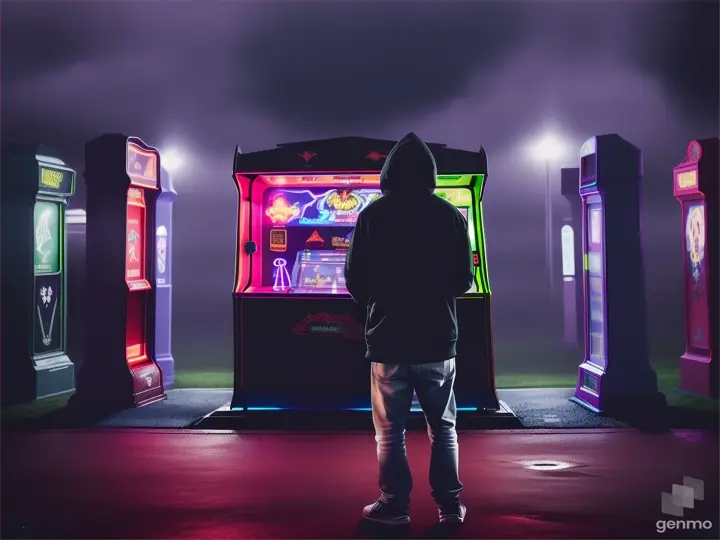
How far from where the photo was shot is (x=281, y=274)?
646cm

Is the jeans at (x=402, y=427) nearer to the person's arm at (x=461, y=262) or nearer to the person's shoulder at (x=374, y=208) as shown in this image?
the person's arm at (x=461, y=262)

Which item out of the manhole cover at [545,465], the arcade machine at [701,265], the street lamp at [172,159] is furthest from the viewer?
the street lamp at [172,159]

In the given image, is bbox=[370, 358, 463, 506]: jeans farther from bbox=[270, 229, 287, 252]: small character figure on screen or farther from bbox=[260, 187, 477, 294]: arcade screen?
bbox=[270, 229, 287, 252]: small character figure on screen

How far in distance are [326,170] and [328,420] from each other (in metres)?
2.20

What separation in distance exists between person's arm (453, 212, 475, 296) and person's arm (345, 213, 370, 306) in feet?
1.49

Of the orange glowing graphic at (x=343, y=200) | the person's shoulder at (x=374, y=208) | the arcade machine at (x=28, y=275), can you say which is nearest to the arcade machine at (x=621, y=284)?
the orange glowing graphic at (x=343, y=200)

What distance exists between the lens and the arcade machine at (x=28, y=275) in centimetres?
763

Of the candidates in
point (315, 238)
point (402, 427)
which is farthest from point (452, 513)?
point (315, 238)

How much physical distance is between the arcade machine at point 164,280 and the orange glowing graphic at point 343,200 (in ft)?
9.16

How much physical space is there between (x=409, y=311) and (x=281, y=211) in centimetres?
318

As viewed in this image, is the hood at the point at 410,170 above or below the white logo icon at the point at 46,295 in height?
above

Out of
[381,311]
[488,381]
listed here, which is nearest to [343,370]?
[488,381]

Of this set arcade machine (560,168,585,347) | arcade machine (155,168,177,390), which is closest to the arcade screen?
arcade machine (155,168,177,390)

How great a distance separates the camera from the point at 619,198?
680cm
